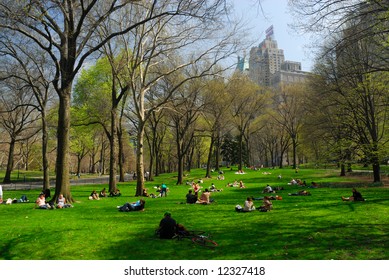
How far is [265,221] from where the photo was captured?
43.8ft

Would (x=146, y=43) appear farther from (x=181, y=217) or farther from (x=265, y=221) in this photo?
(x=265, y=221)

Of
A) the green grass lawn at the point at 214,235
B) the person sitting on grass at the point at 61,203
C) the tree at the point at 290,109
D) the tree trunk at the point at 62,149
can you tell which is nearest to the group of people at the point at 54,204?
the person sitting on grass at the point at 61,203

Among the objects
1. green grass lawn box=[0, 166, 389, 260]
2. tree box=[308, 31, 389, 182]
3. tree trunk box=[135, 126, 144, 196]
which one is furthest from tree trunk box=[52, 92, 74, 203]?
tree box=[308, 31, 389, 182]

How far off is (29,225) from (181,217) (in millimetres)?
6404

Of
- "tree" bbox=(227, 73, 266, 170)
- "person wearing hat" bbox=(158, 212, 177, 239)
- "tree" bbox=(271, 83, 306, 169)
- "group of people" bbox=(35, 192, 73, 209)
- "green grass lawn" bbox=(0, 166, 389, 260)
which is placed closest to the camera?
"green grass lawn" bbox=(0, 166, 389, 260)

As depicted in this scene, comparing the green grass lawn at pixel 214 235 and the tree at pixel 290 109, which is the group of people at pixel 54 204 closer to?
the green grass lawn at pixel 214 235

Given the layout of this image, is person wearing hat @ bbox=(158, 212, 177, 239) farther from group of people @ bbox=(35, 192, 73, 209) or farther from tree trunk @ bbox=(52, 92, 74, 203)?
tree trunk @ bbox=(52, 92, 74, 203)

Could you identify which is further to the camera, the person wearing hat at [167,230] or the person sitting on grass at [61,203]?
the person sitting on grass at [61,203]

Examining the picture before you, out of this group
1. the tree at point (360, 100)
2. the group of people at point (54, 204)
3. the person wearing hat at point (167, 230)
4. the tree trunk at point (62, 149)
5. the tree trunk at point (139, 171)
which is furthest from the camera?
the tree trunk at point (139, 171)

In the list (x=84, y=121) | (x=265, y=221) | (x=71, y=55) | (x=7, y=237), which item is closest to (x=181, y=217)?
(x=265, y=221)

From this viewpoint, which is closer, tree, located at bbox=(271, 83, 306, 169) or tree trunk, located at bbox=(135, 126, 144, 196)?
Result: tree trunk, located at bbox=(135, 126, 144, 196)

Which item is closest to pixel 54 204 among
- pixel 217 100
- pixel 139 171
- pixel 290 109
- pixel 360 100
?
pixel 139 171

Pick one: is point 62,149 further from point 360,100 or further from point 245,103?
point 245,103
